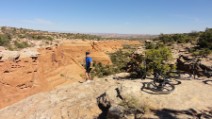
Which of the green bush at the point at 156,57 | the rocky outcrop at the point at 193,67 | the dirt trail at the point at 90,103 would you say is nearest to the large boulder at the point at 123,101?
the dirt trail at the point at 90,103

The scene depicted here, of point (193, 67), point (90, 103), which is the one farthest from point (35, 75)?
point (193, 67)

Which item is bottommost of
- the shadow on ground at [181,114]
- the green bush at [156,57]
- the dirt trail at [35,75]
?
the dirt trail at [35,75]

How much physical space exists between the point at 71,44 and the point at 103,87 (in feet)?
55.1

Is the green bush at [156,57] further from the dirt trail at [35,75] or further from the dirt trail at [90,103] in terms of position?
the dirt trail at [35,75]

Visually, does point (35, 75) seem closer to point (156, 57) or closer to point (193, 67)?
point (156, 57)

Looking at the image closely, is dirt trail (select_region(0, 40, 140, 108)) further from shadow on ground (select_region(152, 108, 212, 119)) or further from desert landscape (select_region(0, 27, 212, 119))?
shadow on ground (select_region(152, 108, 212, 119))

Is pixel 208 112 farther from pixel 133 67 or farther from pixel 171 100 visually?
pixel 133 67

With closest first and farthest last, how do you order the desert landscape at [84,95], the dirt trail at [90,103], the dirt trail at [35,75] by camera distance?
the desert landscape at [84,95]
the dirt trail at [90,103]
the dirt trail at [35,75]

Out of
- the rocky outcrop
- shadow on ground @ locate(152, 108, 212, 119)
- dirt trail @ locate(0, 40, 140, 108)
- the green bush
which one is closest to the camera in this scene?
shadow on ground @ locate(152, 108, 212, 119)

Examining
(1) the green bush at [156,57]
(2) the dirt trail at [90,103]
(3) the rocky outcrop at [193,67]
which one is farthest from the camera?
(3) the rocky outcrop at [193,67]

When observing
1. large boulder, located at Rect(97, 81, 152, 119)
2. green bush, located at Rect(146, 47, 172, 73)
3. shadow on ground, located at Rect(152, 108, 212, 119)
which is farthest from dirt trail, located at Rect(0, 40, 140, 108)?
shadow on ground, located at Rect(152, 108, 212, 119)

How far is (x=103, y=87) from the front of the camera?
1019cm

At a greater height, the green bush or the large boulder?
the green bush

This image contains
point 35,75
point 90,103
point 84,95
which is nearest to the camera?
point 90,103
